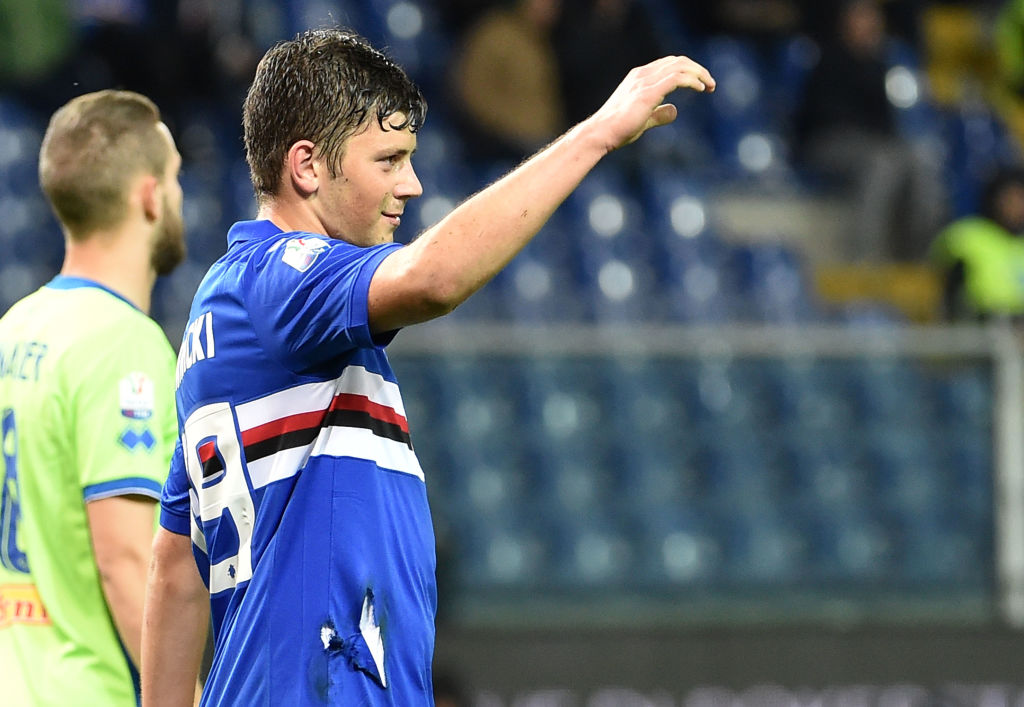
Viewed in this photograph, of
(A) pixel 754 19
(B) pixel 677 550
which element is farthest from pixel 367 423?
(A) pixel 754 19

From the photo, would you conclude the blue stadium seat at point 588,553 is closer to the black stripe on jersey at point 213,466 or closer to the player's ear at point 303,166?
the black stripe on jersey at point 213,466

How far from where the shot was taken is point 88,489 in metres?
3.32

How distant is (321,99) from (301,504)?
697mm

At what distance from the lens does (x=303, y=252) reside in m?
2.49

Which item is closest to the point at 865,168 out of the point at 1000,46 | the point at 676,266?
the point at 676,266

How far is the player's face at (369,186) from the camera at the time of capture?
8.66ft

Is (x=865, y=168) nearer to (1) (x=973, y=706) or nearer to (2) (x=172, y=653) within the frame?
(1) (x=973, y=706)

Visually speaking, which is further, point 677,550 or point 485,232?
point 677,550

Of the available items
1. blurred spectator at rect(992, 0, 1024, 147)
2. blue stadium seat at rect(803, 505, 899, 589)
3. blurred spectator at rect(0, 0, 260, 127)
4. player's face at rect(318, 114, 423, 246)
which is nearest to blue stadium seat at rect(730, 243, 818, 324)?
blue stadium seat at rect(803, 505, 899, 589)

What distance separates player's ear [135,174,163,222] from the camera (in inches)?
143

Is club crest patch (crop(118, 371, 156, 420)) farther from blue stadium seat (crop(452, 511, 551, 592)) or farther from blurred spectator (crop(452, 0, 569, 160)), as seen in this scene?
blurred spectator (crop(452, 0, 569, 160))

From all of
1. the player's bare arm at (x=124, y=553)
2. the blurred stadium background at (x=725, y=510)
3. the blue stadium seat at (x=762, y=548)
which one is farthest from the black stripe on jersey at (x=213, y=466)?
the blue stadium seat at (x=762, y=548)

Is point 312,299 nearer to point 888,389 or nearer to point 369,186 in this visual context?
point 369,186

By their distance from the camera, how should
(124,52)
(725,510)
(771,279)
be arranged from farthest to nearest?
(771,279), (124,52), (725,510)
